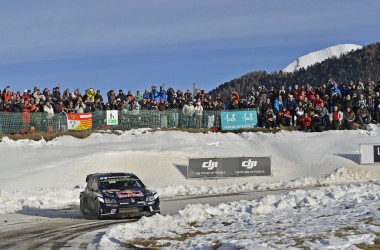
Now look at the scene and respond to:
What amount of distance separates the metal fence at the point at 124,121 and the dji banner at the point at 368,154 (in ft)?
30.5

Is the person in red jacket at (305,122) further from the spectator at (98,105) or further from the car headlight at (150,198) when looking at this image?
the car headlight at (150,198)

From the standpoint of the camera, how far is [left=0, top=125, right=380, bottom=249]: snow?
12.1m

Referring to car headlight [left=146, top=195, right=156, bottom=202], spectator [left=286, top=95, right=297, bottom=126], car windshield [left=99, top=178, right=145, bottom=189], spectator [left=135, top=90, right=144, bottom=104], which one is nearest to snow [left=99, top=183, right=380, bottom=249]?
car headlight [left=146, top=195, right=156, bottom=202]

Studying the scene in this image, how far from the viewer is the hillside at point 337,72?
137 m

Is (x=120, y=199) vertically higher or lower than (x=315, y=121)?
lower

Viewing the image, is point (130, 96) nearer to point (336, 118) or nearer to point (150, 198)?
point (336, 118)

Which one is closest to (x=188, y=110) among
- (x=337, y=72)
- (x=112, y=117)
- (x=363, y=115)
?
(x=112, y=117)

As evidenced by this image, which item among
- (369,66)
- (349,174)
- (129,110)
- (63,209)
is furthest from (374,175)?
(369,66)

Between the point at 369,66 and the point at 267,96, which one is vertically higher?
the point at 369,66

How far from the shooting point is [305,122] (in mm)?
36562

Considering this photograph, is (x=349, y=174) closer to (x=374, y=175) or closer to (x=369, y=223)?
(x=374, y=175)

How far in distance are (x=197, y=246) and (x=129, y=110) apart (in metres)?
25.4

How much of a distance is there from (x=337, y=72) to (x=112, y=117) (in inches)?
4541

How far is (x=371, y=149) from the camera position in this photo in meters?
32.5
